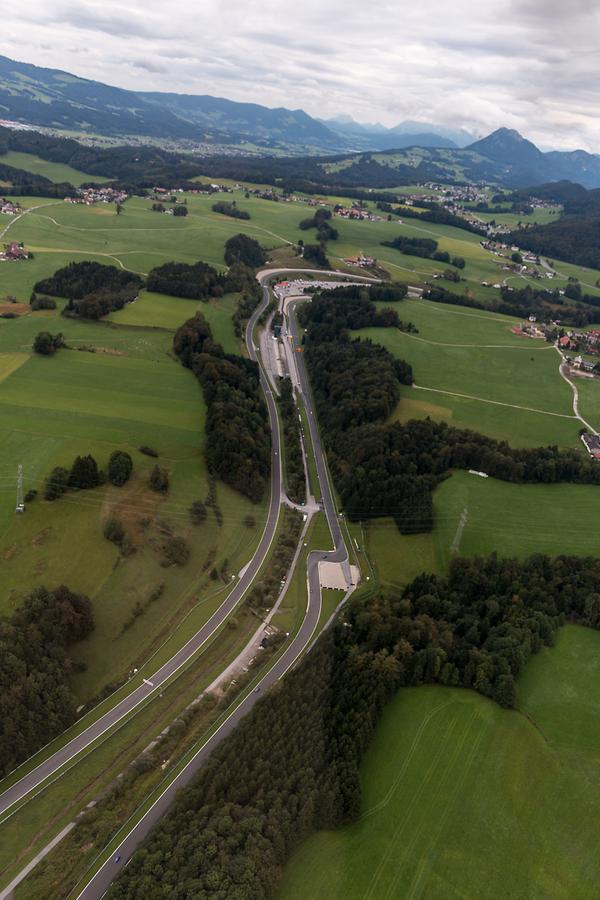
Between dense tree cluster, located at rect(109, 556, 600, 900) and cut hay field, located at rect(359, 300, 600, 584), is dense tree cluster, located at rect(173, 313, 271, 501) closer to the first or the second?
cut hay field, located at rect(359, 300, 600, 584)

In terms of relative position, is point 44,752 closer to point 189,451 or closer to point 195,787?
point 195,787

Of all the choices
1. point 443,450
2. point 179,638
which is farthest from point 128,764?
point 443,450

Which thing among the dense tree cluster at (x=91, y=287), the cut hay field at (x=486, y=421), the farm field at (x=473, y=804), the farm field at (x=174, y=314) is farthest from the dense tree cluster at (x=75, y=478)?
the dense tree cluster at (x=91, y=287)

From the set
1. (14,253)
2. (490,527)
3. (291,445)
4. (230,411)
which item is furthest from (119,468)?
(14,253)

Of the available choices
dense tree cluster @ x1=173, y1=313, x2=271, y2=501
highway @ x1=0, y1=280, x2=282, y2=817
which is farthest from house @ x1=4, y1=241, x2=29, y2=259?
highway @ x1=0, y1=280, x2=282, y2=817

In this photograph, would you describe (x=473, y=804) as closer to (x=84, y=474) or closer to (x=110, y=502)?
(x=110, y=502)
